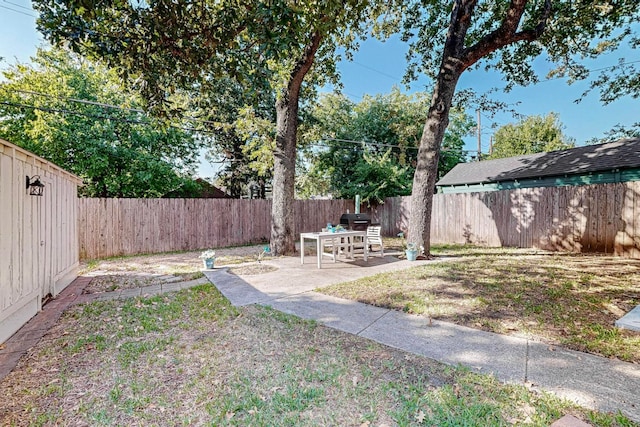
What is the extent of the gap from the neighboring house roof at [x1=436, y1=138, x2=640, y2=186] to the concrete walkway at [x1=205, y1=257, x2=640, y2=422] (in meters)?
11.2

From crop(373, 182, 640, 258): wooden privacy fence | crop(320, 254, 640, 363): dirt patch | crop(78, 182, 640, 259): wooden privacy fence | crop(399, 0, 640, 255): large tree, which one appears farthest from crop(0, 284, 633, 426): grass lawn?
crop(373, 182, 640, 258): wooden privacy fence

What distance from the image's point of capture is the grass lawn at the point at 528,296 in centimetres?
286

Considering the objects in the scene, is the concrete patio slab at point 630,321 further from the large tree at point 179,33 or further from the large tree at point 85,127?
the large tree at point 85,127

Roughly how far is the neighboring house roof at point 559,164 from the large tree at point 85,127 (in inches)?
532

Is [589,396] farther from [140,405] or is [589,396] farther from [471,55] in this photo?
[471,55]

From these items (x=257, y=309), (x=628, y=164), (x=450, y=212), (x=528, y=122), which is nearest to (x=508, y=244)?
(x=450, y=212)

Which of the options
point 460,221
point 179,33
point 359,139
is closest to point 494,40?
point 460,221

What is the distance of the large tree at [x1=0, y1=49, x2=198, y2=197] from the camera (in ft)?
33.5

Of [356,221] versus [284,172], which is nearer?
[284,172]

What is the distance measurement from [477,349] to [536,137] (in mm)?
26414

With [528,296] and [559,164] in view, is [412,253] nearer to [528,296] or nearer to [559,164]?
[528,296]

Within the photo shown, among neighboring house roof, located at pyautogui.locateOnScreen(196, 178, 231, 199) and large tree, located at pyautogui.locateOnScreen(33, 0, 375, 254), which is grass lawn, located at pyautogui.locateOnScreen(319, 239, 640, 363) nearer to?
large tree, located at pyautogui.locateOnScreen(33, 0, 375, 254)

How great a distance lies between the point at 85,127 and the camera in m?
10.7

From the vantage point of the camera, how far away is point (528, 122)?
2342cm
